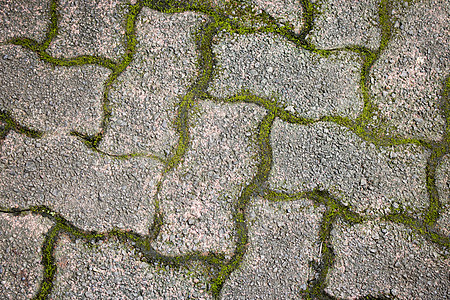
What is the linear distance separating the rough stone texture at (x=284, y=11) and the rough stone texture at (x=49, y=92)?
1043mm

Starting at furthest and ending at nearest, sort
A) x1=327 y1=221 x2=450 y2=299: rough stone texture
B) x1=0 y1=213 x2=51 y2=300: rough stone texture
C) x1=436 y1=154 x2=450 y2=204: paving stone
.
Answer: x1=436 y1=154 x2=450 y2=204: paving stone < x1=327 y1=221 x2=450 y2=299: rough stone texture < x1=0 y1=213 x2=51 y2=300: rough stone texture

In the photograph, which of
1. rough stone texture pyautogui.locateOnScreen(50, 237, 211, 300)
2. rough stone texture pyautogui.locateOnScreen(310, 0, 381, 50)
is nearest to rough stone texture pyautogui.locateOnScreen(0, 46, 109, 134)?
rough stone texture pyautogui.locateOnScreen(50, 237, 211, 300)

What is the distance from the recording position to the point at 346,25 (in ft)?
7.13

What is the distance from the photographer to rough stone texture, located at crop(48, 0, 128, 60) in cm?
210

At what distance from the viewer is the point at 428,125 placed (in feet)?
7.04

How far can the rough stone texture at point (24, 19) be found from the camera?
2.10 meters

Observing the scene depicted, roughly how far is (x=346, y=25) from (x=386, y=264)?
1.44 metres

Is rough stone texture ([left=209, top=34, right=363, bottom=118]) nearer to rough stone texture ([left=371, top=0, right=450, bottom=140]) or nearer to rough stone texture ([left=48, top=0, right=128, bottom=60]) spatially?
rough stone texture ([left=371, top=0, right=450, bottom=140])

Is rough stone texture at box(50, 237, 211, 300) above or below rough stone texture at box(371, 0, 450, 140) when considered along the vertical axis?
below

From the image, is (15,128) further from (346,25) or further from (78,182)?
(346,25)

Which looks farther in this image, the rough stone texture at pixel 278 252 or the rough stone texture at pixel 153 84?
the rough stone texture at pixel 153 84

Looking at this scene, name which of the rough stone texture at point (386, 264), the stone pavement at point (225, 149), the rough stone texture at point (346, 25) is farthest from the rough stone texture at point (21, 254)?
the rough stone texture at point (346, 25)

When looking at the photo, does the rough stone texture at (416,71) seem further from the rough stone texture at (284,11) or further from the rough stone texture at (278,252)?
the rough stone texture at (278,252)

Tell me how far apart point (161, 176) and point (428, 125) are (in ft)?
5.37
